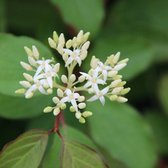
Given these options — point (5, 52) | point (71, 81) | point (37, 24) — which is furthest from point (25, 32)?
point (71, 81)

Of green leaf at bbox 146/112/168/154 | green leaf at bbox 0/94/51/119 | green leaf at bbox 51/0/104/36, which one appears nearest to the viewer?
green leaf at bbox 0/94/51/119

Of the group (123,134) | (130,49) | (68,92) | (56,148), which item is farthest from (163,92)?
(68,92)

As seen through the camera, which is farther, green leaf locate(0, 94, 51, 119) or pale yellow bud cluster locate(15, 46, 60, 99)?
green leaf locate(0, 94, 51, 119)

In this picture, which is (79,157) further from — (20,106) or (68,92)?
(20,106)

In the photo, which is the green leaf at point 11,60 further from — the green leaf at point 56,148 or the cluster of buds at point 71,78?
the green leaf at point 56,148

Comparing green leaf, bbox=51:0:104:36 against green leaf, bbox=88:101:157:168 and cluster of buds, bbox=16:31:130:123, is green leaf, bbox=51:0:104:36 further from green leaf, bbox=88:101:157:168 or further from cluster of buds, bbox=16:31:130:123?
cluster of buds, bbox=16:31:130:123

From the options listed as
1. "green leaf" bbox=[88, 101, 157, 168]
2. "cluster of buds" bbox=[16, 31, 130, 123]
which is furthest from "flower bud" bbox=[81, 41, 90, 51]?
"green leaf" bbox=[88, 101, 157, 168]
